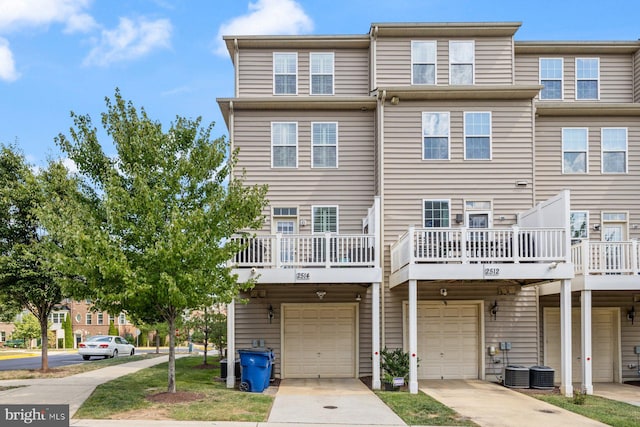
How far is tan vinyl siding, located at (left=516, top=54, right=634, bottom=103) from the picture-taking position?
59.9 feet

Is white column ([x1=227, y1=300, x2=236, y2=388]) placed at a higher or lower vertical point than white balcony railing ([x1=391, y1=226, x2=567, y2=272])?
lower

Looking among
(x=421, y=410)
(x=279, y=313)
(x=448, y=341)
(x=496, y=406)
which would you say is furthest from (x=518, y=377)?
(x=279, y=313)

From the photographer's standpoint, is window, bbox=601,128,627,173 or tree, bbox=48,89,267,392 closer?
tree, bbox=48,89,267,392

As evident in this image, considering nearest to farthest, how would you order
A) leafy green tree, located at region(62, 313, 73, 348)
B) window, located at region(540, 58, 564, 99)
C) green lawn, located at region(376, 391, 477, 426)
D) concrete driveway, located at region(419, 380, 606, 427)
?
green lawn, located at region(376, 391, 477, 426), concrete driveway, located at region(419, 380, 606, 427), window, located at region(540, 58, 564, 99), leafy green tree, located at region(62, 313, 73, 348)

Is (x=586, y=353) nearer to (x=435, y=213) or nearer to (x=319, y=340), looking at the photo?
(x=435, y=213)

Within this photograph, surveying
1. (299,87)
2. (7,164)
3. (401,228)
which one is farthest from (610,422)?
(7,164)

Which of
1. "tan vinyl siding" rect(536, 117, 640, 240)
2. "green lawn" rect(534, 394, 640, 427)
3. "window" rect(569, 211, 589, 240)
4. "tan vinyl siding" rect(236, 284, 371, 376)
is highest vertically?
"tan vinyl siding" rect(536, 117, 640, 240)

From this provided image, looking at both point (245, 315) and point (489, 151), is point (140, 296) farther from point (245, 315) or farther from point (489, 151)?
point (489, 151)

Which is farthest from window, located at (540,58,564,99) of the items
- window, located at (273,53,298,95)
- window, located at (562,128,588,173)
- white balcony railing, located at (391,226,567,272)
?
window, located at (273,53,298,95)

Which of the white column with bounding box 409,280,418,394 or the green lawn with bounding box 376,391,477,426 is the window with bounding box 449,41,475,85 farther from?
the green lawn with bounding box 376,391,477,426

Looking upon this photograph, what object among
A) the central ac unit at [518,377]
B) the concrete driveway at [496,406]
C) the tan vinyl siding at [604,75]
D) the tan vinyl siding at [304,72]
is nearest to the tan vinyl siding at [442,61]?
the tan vinyl siding at [304,72]

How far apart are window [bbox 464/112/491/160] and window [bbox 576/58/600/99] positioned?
3.64 meters

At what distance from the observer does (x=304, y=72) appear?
58.0 ft

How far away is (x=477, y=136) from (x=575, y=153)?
3014mm
